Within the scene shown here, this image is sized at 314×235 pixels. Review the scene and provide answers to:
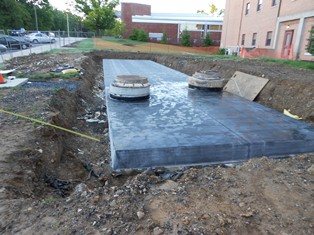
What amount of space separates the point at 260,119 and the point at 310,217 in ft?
12.2

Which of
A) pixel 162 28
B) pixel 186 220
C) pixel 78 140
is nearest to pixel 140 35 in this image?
pixel 162 28

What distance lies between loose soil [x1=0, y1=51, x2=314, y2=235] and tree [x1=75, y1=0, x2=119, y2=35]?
1688 inches

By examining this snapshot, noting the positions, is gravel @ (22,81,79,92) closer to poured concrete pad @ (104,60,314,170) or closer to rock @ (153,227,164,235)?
poured concrete pad @ (104,60,314,170)

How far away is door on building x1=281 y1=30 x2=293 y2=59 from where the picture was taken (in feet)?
60.5

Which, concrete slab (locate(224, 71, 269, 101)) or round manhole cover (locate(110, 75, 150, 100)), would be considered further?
concrete slab (locate(224, 71, 269, 101))

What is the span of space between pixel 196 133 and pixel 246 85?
536cm

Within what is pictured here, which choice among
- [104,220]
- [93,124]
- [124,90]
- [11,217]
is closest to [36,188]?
[11,217]

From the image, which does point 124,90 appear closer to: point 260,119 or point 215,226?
point 260,119

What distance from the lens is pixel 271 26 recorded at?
2112 cm

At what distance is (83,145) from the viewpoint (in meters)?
5.75

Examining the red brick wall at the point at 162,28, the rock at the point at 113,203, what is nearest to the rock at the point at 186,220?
the rock at the point at 113,203

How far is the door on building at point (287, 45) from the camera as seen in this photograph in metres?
18.4

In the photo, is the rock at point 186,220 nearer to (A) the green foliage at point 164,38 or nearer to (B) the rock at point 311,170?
(B) the rock at point 311,170

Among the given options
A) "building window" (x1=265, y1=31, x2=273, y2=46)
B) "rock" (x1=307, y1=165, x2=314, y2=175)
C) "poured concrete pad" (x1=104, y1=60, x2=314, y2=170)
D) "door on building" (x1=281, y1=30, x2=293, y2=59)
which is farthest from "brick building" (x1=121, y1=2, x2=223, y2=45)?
"rock" (x1=307, y1=165, x2=314, y2=175)
